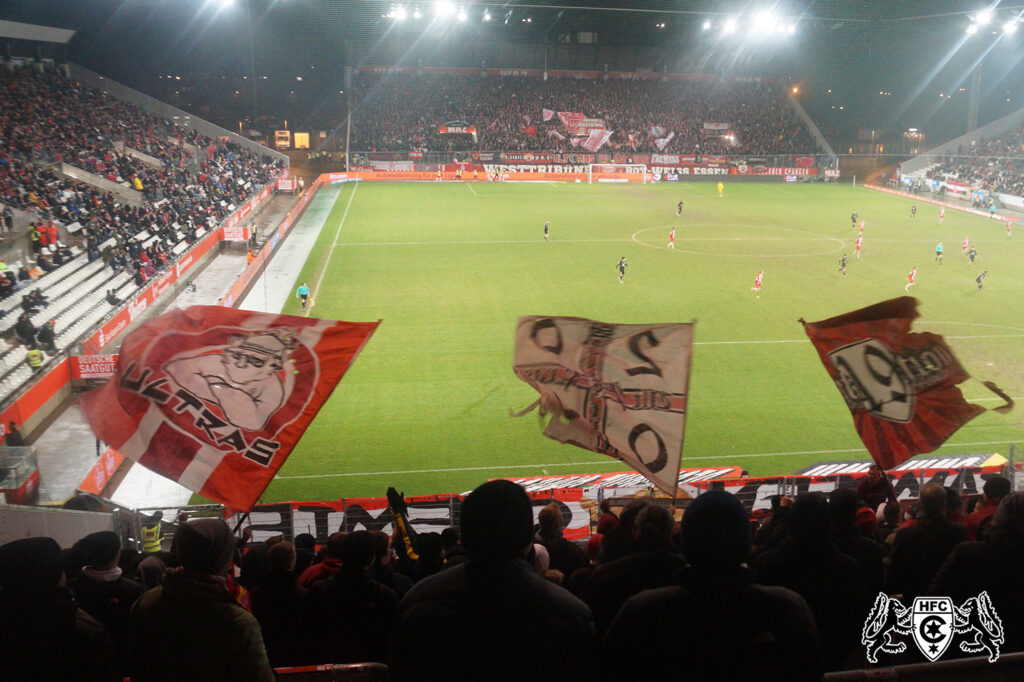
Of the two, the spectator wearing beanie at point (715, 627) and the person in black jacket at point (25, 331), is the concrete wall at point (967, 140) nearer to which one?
the person in black jacket at point (25, 331)

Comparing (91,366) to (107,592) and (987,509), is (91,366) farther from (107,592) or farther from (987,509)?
(987,509)

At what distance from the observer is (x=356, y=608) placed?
4.62m

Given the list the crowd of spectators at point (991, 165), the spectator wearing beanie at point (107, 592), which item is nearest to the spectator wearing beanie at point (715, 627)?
the spectator wearing beanie at point (107, 592)

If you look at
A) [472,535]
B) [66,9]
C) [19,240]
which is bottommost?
[472,535]

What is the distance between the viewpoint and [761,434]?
19.4m

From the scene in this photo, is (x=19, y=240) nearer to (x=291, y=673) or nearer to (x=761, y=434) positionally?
(x=761, y=434)

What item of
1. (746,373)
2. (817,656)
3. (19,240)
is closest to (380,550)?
(817,656)

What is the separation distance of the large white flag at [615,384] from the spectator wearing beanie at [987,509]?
8.62ft

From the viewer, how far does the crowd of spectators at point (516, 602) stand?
284cm

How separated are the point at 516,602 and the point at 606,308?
91.8 feet

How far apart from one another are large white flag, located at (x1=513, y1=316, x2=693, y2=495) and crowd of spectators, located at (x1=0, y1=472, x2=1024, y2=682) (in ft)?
3.86

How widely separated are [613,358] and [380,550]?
2.72 meters

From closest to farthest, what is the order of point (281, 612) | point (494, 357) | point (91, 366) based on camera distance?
point (281, 612)
point (91, 366)
point (494, 357)

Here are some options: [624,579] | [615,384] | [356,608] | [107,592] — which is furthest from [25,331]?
[624,579]
